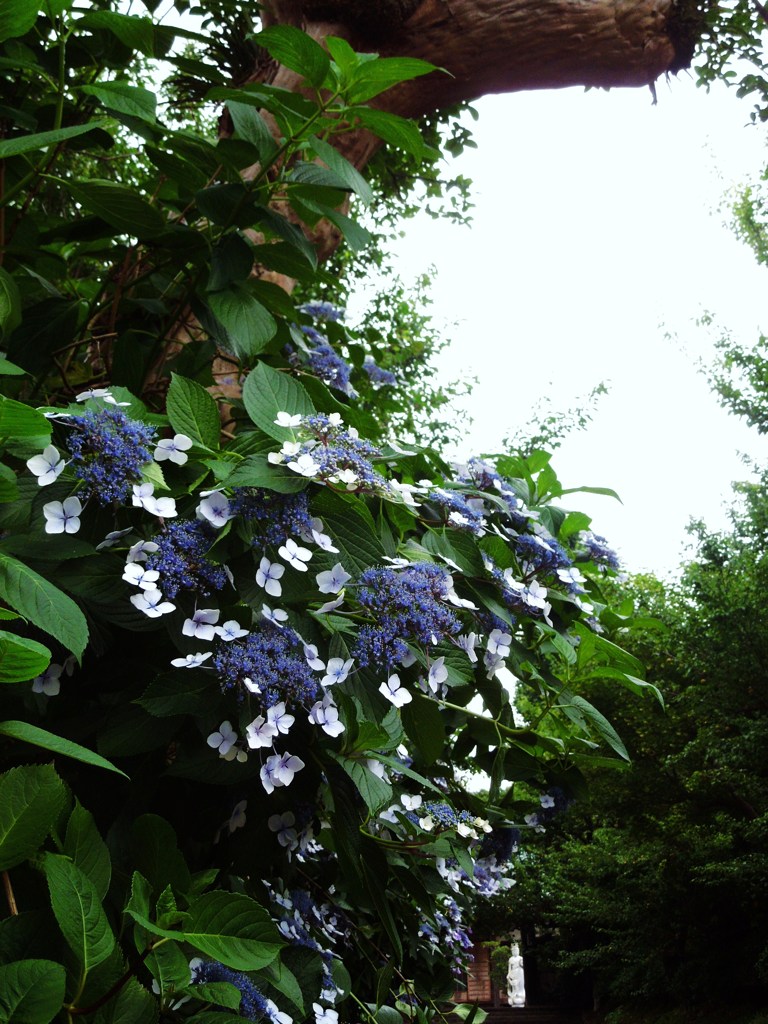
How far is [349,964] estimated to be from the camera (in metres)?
2.40

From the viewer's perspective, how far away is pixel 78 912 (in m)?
0.89

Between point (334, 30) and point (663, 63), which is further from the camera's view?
point (663, 63)

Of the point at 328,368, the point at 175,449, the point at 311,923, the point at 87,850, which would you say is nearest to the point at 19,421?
the point at 175,449

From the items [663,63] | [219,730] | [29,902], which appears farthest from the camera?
[663,63]

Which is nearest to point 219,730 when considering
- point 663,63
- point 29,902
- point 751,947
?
point 29,902

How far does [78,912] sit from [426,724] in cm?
58

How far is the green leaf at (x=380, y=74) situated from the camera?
1.36 metres

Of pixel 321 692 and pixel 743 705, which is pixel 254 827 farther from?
pixel 743 705

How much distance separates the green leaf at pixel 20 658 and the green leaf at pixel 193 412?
0.44m

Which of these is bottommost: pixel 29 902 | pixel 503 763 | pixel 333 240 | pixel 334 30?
pixel 29 902

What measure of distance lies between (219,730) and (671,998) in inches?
493

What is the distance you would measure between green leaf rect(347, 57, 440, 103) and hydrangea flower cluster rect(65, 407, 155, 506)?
655 mm

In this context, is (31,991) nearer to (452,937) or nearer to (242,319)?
(242,319)

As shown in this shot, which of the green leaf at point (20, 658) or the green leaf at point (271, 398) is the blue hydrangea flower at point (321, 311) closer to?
the green leaf at point (271, 398)
